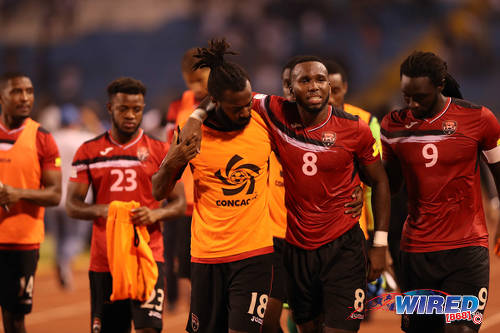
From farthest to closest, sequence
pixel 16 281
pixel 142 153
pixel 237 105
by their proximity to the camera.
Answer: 1. pixel 16 281
2. pixel 142 153
3. pixel 237 105

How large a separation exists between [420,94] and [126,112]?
7.82 ft

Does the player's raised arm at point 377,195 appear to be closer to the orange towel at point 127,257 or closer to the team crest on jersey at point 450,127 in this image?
the team crest on jersey at point 450,127

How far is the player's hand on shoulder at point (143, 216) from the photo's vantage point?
5746 mm

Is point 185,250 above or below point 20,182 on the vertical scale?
below

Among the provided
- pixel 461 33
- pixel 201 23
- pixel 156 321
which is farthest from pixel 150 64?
pixel 156 321

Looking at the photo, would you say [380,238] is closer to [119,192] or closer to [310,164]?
[310,164]

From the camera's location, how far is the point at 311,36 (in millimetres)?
22672

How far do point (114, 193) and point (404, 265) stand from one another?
7.68 ft

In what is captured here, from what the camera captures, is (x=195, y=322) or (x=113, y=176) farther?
(x=113, y=176)

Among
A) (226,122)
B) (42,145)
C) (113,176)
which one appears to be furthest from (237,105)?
(42,145)

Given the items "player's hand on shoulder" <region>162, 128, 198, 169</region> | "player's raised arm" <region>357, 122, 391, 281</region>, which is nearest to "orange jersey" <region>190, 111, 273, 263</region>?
"player's hand on shoulder" <region>162, 128, 198, 169</region>

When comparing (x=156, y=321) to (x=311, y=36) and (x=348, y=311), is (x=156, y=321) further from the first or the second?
(x=311, y=36)

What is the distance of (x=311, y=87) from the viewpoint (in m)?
5.03

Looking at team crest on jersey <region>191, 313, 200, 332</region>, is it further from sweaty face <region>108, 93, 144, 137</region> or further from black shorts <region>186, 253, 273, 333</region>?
sweaty face <region>108, 93, 144, 137</region>
